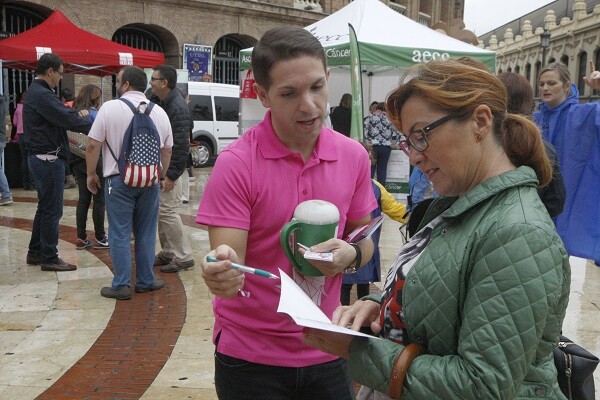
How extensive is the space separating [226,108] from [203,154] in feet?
4.73

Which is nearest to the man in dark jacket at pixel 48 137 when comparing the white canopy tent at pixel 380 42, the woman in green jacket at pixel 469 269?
the white canopy tent at pixel 380 42

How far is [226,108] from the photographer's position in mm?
17172

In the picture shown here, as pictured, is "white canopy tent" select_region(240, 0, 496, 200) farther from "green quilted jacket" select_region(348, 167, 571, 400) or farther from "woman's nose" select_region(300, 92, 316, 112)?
"green quilted jacket" select_region(348, 167, 571, 400)

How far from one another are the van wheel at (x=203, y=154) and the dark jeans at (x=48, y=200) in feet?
32.3

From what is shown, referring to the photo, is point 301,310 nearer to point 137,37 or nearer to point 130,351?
point 130,351

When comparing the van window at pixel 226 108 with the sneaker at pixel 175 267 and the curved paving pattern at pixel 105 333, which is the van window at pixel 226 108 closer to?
the curved paving pattern at pixel 105 333

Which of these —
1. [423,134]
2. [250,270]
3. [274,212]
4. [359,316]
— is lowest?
[359,316]

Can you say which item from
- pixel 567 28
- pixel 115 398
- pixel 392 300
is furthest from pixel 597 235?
pixel 567 28

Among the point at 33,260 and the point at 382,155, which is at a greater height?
the point at 382,155

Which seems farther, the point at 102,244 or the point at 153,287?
the point at 102,244

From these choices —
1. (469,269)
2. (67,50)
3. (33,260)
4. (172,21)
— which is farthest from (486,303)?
(172,21)

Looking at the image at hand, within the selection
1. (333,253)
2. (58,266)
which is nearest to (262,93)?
(333,253)

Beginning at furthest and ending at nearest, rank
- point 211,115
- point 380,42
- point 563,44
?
point 563,44
point 211,115
point 380,42

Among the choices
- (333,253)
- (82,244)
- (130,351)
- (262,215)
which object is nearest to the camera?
(333,253)
